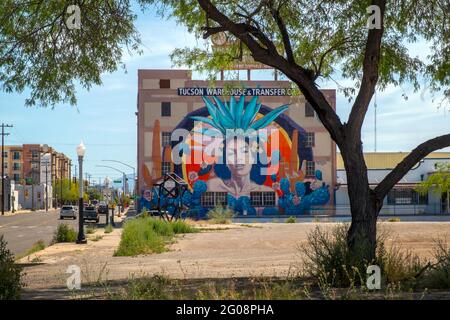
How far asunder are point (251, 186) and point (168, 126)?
36.8 feet

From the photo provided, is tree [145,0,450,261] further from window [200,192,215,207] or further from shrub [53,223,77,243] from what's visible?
window [200,192,215,207]

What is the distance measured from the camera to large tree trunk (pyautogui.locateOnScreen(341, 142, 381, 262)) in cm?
1144

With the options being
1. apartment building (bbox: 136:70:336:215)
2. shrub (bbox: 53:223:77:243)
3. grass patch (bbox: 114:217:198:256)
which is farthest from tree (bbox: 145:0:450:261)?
apartment building (bbox: 136:70:336:215)

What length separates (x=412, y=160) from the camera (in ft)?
38.9

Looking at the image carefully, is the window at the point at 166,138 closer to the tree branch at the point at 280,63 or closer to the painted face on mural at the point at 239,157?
the painted face on mural at the point at 239,157

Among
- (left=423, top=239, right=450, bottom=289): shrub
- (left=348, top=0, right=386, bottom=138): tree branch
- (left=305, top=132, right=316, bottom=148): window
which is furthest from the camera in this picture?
(left=305, top=132, right=316, bottom=148): window

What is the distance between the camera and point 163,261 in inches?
792

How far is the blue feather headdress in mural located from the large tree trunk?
184 feet

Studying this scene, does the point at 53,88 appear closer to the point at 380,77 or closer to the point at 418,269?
the point at 380,77

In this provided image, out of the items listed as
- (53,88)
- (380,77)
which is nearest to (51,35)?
(53,88)

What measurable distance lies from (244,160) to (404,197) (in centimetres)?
1890

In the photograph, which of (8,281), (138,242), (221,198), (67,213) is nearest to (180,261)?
(138,242)

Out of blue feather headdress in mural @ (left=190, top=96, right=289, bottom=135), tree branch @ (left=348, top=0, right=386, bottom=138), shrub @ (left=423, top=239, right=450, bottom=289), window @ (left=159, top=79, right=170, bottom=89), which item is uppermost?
window @ (left=159, top=79, right=170, bottom=89)

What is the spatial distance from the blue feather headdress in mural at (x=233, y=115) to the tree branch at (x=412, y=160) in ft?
183
